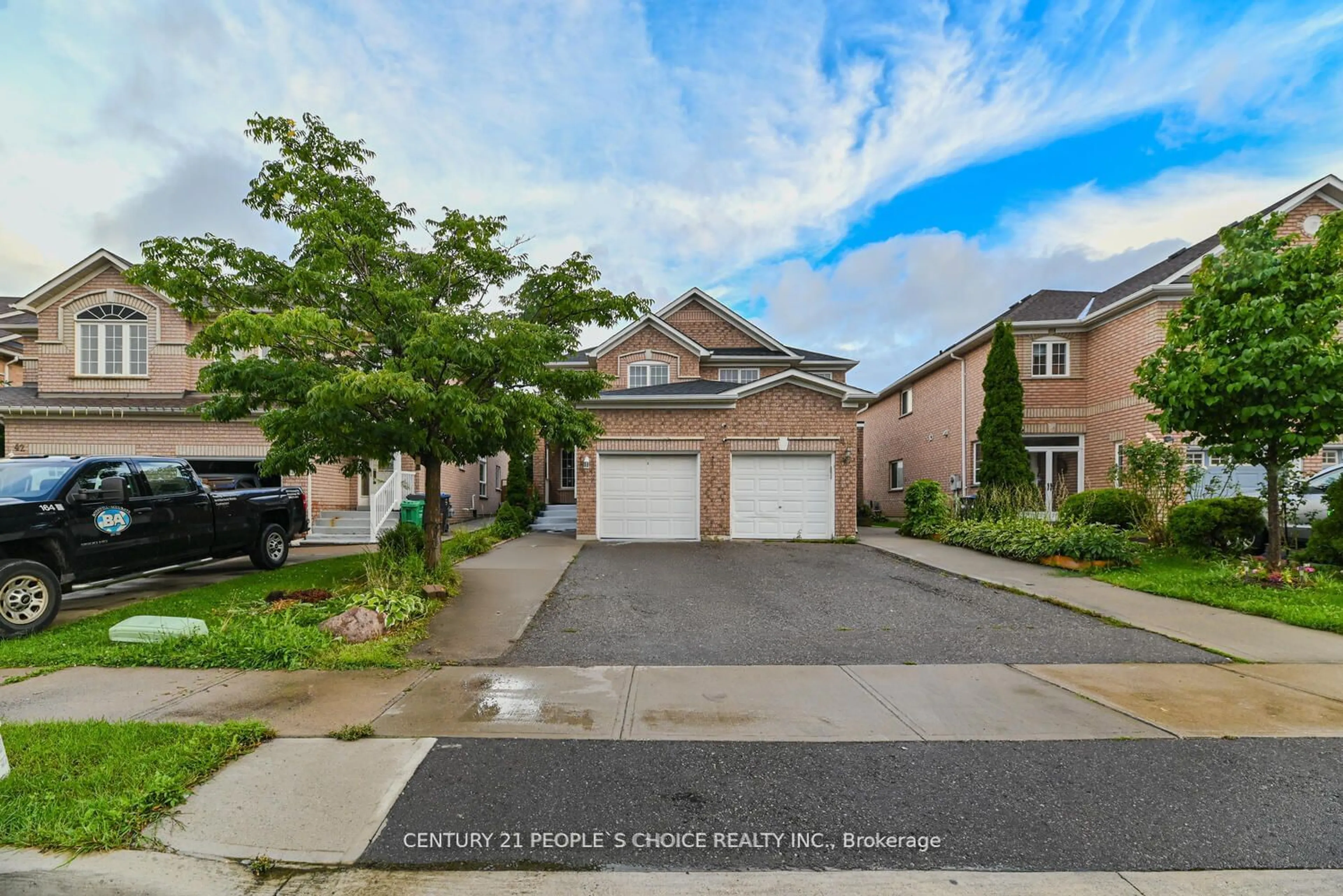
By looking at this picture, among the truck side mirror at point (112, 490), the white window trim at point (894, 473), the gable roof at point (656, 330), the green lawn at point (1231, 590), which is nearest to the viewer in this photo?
the green lawn at point (1231, 590)

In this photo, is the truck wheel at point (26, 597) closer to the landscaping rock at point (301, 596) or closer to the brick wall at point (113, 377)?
the landscaping rock at point (301, 596)

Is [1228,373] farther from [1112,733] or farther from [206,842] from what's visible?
[206,842]

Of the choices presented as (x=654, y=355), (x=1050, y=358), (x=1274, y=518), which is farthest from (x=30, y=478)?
(x=1050, y=358)

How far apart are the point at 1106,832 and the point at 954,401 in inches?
765

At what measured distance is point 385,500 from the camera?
1598cm

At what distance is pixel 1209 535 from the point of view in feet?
35.2

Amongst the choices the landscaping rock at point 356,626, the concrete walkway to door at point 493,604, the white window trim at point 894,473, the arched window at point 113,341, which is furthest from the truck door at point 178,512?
the white window trim at point 894,473

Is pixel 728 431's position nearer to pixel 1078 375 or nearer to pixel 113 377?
pixel 1078 375

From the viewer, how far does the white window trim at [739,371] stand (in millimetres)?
21797

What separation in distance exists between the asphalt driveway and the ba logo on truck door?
17.3 feet

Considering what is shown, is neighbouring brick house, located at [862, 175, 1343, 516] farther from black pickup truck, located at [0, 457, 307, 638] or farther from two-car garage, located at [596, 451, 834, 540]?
black pickup truck, located at [0, 457, 307, 638]

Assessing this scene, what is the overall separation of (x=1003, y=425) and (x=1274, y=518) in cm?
755

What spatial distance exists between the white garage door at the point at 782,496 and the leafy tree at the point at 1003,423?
428cm

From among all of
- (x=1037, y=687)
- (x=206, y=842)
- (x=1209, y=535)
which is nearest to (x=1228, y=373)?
→ (x=1209, y=535)
